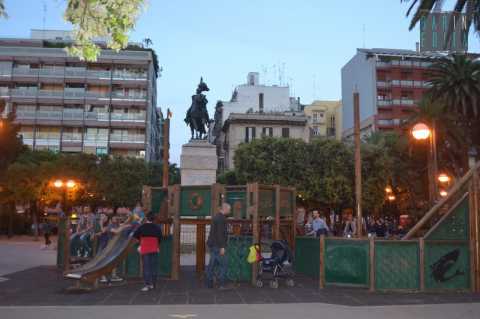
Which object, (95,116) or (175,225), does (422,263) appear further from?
(95,116)

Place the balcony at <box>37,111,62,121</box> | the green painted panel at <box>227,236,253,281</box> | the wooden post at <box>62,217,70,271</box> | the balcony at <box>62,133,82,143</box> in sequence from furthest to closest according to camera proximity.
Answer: the balcony at <box>62,133,82,143</box>, the balcony at <box>37,111,62,121</box>, the wooden post at <box>62,217,70,271</box>, the green painted panel at <box>227,236,253,281</box>

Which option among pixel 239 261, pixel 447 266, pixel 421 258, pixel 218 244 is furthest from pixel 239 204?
pixel 447 266

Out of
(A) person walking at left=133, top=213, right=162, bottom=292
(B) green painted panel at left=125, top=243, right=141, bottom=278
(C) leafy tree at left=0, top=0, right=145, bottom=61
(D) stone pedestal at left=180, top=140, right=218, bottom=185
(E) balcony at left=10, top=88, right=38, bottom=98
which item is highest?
(E) balcony at left=10, top=88, right=38, bottom=98

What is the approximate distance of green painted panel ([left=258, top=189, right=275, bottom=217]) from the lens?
13648mm

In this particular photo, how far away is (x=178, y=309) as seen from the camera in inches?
361

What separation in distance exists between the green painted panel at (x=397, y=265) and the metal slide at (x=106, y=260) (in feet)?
20.3

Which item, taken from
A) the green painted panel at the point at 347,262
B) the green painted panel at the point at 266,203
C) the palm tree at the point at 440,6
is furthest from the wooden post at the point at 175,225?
the palm tree at the point at 440,6

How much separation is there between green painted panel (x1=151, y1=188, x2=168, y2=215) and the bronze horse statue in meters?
10.9

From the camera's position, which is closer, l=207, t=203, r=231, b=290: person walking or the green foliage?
the green foliage

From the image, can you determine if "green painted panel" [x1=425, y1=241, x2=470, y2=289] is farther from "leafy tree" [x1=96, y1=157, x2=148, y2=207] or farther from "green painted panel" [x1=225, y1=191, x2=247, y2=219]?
"leafy tree" [x1=96, y1=157, x2=148, y2=207]

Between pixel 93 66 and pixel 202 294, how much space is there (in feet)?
208

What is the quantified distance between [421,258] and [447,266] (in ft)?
2.44

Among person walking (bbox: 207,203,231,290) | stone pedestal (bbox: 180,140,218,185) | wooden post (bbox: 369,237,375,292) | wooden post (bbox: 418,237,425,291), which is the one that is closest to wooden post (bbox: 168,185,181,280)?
person walking (bbox: 207,203,231,290)

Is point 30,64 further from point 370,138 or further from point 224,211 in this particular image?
point 224,211
